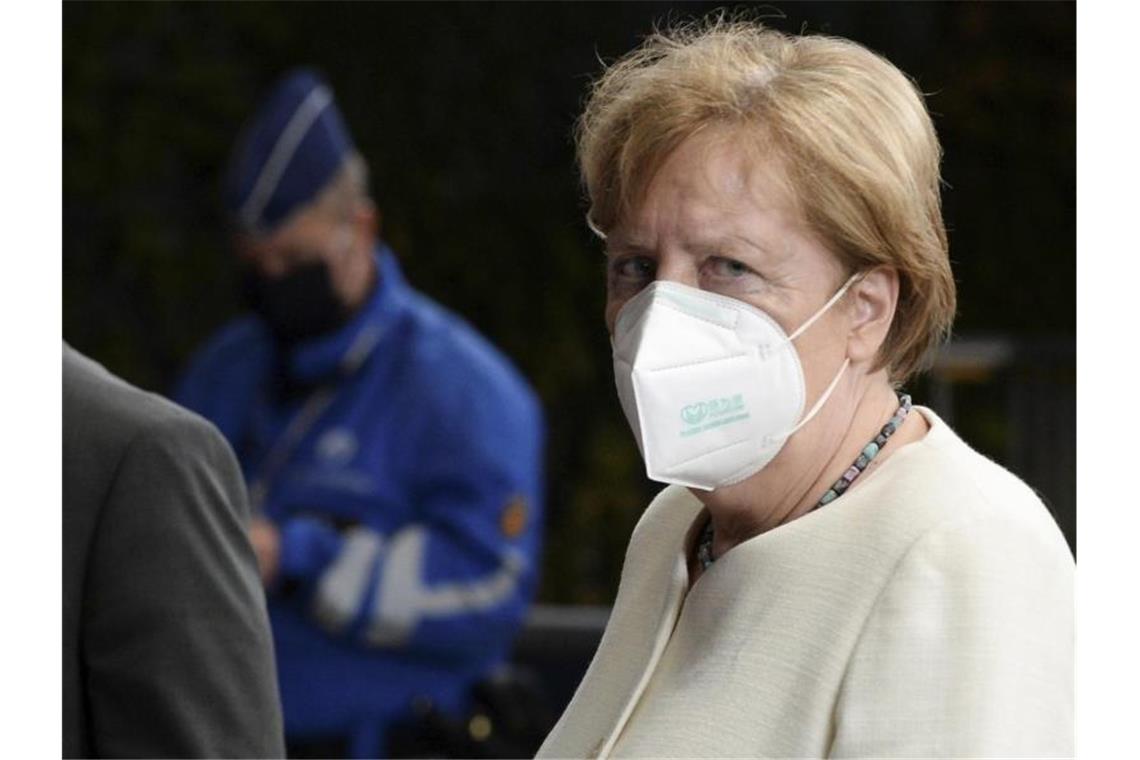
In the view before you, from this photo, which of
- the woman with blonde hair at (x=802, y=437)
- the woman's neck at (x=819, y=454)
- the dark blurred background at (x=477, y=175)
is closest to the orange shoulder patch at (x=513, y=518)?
the dark blurred background at (x=477, y=175)

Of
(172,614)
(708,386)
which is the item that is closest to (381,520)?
(172,614)

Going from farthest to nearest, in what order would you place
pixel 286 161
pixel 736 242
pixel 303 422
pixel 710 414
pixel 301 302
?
pixel 286 161 → pixel 301 302 → pixel 303 422 → pixel 710 414 → pixel 736 242

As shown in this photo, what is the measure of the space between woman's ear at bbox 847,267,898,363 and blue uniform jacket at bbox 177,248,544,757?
2.93 m

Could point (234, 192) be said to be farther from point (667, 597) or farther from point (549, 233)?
point (667, 597)

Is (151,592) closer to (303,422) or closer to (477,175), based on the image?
(303,422)

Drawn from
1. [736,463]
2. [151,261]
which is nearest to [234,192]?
[151,261]

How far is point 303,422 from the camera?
4531 millimetres

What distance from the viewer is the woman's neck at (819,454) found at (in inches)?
60.6

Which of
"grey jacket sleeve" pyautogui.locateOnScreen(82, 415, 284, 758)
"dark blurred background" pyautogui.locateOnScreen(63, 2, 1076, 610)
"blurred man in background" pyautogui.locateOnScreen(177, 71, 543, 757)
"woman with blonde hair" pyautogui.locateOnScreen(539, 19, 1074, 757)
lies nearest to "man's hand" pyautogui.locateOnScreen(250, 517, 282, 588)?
"blurred man in background" pyautogui.locateOnScreen(177, 71, 543, 757)

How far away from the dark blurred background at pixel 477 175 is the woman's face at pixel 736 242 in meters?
4.10

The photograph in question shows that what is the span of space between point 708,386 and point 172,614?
0.62 metres

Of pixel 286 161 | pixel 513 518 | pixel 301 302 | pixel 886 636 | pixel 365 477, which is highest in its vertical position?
pixel 886 636

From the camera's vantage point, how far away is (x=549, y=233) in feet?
19.0

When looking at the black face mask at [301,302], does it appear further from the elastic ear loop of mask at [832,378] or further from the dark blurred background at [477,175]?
the elastic ear loop of mask at [832,378]
